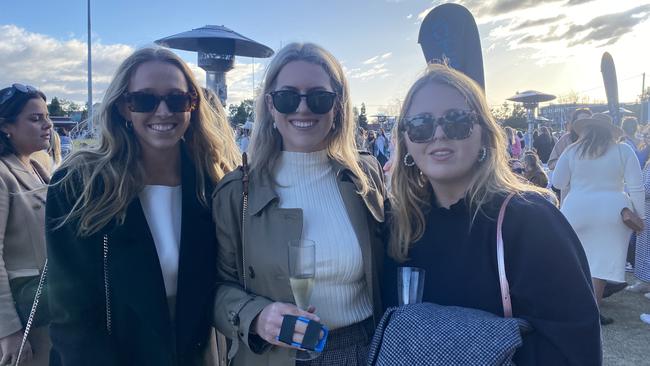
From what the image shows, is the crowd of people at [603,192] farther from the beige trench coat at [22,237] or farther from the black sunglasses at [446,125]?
the beige trench coat at [22,237]

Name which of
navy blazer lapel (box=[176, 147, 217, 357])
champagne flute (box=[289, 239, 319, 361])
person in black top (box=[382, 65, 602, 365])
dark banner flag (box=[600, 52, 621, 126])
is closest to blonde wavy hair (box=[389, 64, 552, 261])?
person in black top (box=[382, 65, 602, 365])

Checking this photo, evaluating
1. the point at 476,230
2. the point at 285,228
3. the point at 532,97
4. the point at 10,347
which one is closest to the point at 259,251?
the point at 285,228

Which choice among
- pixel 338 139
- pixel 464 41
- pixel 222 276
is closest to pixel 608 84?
pixel 464 41

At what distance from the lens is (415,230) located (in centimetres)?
205

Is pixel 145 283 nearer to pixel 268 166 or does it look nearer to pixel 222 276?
pixel 222 276

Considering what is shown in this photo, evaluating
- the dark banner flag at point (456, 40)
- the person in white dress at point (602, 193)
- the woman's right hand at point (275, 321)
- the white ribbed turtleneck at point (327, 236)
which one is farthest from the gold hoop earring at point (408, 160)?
the person in white dress at point (602, 193)

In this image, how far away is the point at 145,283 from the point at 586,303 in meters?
1.76

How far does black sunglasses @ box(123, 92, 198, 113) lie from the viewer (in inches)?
86.0

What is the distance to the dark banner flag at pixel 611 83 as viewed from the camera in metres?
11.2

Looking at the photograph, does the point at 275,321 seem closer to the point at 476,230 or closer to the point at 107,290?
the point at 107,290

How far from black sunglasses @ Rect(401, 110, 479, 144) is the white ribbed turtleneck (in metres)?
0.54

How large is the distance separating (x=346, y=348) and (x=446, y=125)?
1083mm

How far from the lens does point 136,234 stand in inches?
81.0

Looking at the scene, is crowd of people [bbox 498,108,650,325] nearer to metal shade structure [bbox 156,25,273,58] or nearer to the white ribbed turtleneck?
the white ribbed turtleneck
